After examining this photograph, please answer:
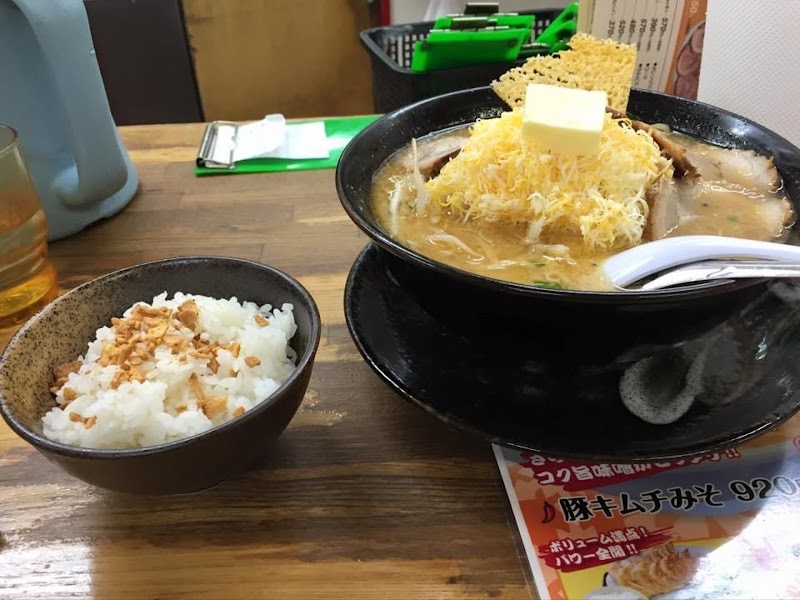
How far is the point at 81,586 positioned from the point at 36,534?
0.12 metres

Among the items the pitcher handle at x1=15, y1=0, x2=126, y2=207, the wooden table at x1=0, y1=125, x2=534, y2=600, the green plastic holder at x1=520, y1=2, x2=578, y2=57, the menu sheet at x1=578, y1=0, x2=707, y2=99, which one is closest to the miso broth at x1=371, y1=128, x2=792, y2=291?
the wooden table at x1=0, y1=125, x2=534, y2=600

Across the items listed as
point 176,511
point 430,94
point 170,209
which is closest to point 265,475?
point 176,511

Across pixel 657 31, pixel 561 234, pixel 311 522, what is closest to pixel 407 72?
pixel 657 31

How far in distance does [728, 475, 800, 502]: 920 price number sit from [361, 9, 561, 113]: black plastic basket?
4.57 ft

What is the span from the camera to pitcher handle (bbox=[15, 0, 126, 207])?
1.27 m

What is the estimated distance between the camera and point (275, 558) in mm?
810

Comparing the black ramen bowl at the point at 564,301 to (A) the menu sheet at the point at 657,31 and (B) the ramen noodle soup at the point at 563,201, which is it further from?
(A) the menu sheet at the point at 657,31

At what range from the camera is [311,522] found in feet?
2.79

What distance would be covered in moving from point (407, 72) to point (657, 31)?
0.73 meters

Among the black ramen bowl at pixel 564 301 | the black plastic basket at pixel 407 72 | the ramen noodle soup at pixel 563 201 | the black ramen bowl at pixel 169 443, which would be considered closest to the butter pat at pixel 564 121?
the ramen noodle soup at pixel 563 201

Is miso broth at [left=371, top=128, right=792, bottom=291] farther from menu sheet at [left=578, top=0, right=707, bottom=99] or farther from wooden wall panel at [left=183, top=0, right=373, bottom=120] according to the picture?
wooden wall panel at [left=183, top=0, right=373, bottom=120]

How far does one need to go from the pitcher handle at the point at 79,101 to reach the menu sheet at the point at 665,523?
108 cm

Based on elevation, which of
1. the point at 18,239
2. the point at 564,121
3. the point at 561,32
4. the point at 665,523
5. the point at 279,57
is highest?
the point at 564,121

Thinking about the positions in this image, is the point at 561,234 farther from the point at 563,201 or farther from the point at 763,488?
the point at 763,488
